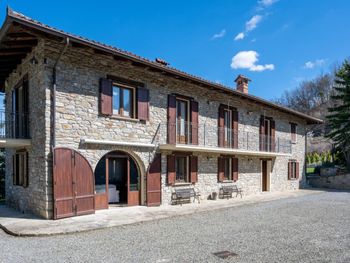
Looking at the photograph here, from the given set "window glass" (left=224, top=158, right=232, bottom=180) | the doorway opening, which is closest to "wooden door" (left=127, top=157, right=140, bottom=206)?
"window glass" (left=224, top=158, right=232, bottom=180)

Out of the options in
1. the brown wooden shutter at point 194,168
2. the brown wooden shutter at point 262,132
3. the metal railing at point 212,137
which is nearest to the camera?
the metal railing at point 212,137

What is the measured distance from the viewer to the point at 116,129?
1092 cm

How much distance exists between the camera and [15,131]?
11.6 metres

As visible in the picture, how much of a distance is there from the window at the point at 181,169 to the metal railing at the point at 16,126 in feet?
19.9

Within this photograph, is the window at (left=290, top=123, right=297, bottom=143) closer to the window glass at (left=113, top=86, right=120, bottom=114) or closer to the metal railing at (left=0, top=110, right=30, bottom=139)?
the window glass at (left=113, top=86, right=120, bottom=114)

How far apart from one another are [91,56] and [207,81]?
531 cm

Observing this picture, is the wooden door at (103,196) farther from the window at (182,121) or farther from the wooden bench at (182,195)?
the window at (182,121)

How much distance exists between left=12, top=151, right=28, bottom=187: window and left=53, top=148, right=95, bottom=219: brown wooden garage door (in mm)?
2285

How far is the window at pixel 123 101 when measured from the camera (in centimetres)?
1119

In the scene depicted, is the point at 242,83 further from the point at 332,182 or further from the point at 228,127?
the point at 332,182

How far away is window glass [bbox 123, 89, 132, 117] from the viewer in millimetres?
11418

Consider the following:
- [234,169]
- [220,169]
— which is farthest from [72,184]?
[234,169]

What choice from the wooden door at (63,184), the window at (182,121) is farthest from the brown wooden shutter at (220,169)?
the wooden door at (63,184)

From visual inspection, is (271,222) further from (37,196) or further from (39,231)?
(37,196)
